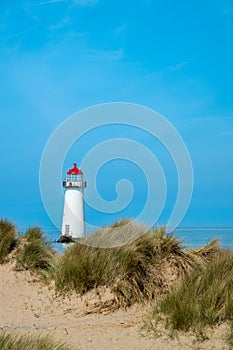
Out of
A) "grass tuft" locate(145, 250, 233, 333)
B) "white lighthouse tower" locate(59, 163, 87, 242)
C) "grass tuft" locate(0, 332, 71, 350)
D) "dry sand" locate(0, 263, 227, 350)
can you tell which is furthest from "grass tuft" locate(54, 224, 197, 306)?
"white lighthouse tower" locate(59, 163, 87, 242)

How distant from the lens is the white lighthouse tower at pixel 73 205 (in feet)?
45.8

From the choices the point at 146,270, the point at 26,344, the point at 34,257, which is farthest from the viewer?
the point at 34,257

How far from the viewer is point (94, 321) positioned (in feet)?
26.0

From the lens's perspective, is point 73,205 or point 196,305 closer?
point 196,305

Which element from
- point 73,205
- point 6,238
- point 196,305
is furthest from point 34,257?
point 73,205

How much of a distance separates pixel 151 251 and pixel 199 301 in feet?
7.58

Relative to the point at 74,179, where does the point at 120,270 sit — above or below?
below

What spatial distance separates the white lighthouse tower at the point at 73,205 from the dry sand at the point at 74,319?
14.4ft

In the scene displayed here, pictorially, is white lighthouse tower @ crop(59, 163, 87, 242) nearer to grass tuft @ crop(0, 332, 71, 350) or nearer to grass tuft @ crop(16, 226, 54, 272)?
grass tuft @ crop(16, 226, 54, 272)

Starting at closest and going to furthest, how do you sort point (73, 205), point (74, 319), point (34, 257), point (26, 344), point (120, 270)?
1. point (26, 344)
2. point (74, 319)
3. point (120, 270)
4. point (34, 257)
5. point (73, 205)

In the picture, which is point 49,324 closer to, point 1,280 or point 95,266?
point 95,266

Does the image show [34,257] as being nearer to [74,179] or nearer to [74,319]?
[74,319]

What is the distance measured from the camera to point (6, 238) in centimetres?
1002

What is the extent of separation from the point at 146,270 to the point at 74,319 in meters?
1.70
